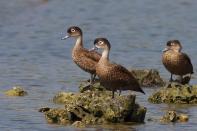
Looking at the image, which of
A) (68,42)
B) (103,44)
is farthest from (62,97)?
(68,42)

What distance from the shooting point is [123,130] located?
1409 centimetres

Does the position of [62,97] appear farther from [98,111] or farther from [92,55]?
[92,55]

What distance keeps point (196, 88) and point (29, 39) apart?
10.0 m

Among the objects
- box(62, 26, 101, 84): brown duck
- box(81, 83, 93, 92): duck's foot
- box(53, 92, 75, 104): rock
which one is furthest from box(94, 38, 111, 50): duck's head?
box(62, 26, 101, 84): brown duck

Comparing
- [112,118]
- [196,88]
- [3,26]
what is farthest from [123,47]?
[112,118]

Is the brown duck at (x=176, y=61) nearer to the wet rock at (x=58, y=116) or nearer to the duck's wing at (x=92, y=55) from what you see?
the duck's wing at (x=92, y=55)

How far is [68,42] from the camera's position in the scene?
25.4 meters

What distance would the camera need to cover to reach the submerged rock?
46.5 feet

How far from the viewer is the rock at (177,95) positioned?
16.5m

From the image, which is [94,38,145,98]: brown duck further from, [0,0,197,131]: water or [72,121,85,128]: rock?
[72,121,85,128]: rock

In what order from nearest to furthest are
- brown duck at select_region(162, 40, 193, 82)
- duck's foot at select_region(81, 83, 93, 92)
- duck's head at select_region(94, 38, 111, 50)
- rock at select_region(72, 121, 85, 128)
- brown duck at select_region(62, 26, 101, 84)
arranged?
rock at select_region(72, 121, 85, 128) < duck's head at select_region(94, 38, 111, 50) < duck's foot at select_region(81, 83, 93, 92) < brown duck at select_region(62, 26, 101, 84) < brown duck at select_region(162, 40, 193, 82)

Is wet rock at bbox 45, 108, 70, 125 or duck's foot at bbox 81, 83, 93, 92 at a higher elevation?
duck's foot at bbox 81, 83, 93, 92

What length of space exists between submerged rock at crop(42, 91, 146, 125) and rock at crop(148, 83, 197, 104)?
6.70ft

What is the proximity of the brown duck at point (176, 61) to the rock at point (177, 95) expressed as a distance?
2071 mm
